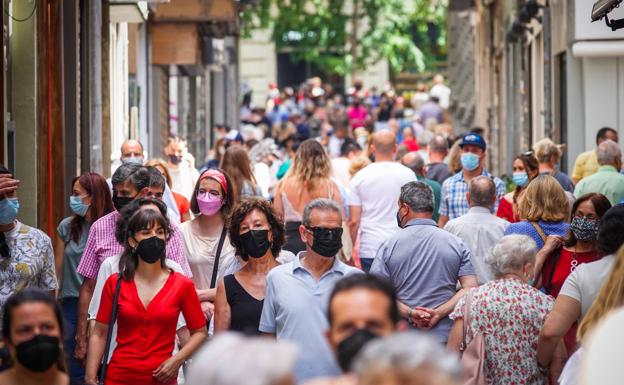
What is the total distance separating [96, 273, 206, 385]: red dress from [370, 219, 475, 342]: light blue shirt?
5.49ft

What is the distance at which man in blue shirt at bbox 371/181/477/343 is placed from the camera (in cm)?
922

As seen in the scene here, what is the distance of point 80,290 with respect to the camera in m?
9.66

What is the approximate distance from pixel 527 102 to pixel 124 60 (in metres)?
7.77

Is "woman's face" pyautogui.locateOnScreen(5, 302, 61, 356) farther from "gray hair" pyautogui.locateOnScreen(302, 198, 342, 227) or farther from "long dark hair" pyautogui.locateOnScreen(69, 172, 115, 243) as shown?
"long dark hair" pyautogui.locateOnScreen(69, 172, 115, 243)

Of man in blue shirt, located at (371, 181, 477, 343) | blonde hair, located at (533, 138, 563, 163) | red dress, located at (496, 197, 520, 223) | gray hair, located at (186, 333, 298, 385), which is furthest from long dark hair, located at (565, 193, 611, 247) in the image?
gray hair, located at (186, 333, 298, 385)

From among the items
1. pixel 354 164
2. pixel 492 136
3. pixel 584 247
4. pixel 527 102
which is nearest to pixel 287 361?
pixel 584 247

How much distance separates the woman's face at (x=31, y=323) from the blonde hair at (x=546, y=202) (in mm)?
5016

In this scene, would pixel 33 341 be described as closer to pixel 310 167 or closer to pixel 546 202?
pixel 546 202

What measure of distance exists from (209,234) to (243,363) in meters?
6.38

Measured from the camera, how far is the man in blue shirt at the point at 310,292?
684cm

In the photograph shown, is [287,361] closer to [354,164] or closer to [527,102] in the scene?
[354,164]

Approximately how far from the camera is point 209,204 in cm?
1012

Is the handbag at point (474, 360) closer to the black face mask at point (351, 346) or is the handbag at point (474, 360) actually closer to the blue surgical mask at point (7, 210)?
the blue surgical mask at point (7, 210)

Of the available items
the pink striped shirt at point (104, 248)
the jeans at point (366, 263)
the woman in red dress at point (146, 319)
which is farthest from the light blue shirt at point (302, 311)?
the jeans at point (366, 263)
